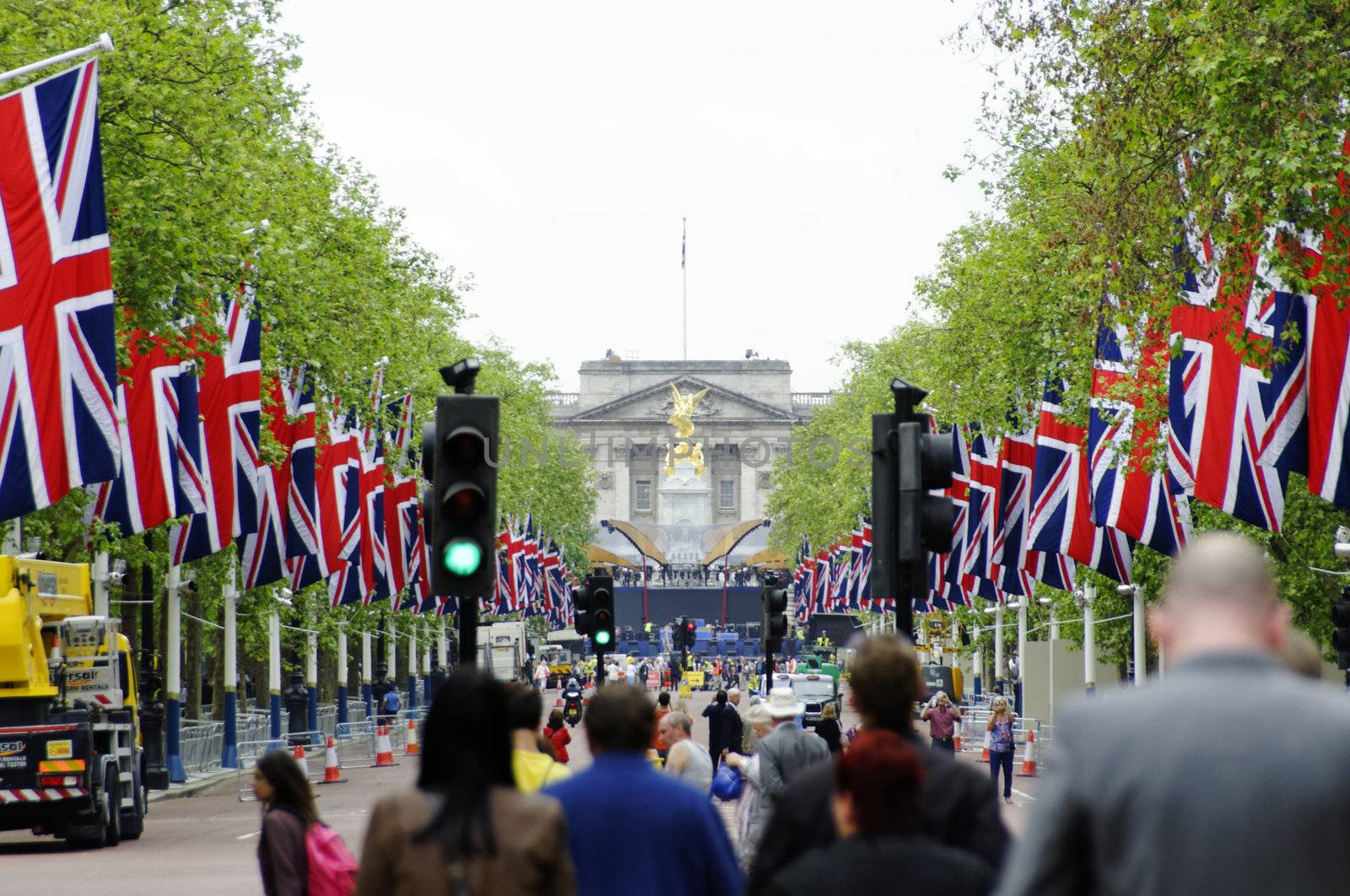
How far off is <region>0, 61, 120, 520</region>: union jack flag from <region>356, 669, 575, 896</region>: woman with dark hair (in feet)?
49.2

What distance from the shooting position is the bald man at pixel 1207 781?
4145 millimetres

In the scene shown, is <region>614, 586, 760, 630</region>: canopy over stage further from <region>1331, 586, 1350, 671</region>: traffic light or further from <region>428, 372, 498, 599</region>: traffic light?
<region>428, 372, 498, 599</region>: traffic light

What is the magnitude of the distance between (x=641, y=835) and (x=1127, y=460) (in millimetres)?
21665

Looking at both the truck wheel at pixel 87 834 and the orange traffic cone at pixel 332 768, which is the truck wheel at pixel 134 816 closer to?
the truck wheel at pixel 87 834

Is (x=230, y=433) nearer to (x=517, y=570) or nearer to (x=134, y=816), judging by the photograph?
(x=134, y=816)

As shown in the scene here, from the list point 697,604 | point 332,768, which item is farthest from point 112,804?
point 697,604

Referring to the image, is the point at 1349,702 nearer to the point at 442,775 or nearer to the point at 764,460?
the point at 442,775

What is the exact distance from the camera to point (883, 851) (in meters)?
6.04

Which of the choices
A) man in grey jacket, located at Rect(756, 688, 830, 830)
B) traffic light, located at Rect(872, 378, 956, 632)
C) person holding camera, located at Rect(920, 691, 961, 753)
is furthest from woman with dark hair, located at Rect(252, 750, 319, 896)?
person holding camera, located at Rect(920, 691, 961, 753)

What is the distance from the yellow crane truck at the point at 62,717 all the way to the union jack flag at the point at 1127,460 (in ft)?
37.9

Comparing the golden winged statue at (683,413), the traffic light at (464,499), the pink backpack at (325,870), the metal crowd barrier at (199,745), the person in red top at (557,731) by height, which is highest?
the golden winged statue at (683,413)

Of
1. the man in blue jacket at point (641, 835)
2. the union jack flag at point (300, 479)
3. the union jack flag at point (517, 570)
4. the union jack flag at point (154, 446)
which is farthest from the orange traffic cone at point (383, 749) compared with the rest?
the man in blue jacket at point (641, 835)

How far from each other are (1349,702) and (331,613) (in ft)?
153

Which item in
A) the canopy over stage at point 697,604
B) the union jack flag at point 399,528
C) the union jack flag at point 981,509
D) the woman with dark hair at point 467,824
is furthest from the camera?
the canopy over stage at point 697,604
